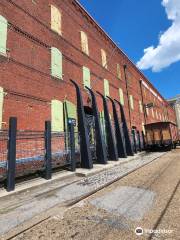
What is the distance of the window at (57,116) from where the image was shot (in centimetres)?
1168

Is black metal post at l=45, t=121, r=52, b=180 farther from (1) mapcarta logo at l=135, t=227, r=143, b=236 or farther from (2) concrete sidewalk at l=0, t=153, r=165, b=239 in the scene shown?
(1) mapcarta logo at l=135, t=227, r=143, b=236

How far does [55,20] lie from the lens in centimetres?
1361

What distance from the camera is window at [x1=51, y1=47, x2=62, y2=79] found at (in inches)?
489

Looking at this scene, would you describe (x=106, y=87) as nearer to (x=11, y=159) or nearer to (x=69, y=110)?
(x=69, y=110)

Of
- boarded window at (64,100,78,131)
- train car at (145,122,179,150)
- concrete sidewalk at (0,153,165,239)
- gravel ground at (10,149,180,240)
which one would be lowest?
gravel ground at (10,149,180,240)

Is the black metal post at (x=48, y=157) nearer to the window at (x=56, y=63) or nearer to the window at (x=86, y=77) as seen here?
the window at (x=56, y=63)

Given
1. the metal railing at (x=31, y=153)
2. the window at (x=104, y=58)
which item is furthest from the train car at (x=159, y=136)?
the metal railing at (x=31, y=153)

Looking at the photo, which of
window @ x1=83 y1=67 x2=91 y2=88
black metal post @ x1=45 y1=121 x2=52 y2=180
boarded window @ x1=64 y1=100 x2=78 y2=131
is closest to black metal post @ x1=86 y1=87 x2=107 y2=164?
boarded window @ x1=64 y1=100 x2=78 y2=131

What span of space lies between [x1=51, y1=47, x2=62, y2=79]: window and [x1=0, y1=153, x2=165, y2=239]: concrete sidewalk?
687 cm

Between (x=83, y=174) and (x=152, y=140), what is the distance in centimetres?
1497

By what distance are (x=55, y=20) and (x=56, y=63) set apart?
10.3 feet

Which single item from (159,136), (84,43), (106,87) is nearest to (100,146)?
(106,87)

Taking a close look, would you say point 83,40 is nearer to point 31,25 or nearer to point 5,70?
point 31,25

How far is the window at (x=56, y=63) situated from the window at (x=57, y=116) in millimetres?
1711
